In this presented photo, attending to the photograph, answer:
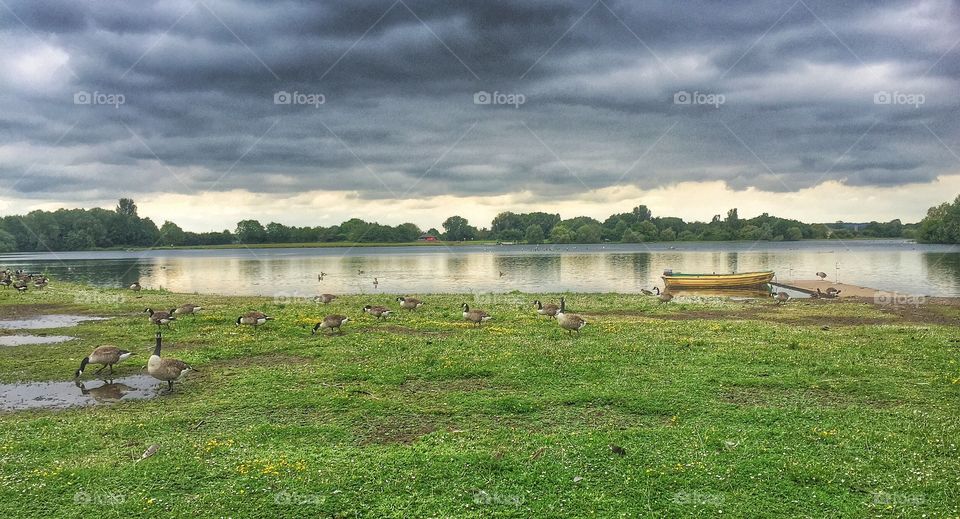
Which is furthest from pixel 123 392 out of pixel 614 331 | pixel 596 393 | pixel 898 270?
pixel 898 270

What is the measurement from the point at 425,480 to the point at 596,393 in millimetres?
6662

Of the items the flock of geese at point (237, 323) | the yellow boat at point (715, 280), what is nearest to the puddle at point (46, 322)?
the flock of geese at point (237, 323)

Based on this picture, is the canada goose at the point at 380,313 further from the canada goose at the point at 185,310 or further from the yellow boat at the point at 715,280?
the yellow boat at the point at 715,280

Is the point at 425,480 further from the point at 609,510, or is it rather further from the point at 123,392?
the point at 123,392

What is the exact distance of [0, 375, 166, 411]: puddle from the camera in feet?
51.4

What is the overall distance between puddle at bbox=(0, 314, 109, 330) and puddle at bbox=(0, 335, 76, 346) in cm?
302

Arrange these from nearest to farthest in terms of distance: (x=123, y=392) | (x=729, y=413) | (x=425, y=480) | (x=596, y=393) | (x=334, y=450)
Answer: (x=425, y=480) → (x=334, y=450) → (x=729, y=413) → (x=596, y=393) → (x=123, y=392)

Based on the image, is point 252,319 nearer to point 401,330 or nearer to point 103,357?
point 401,330

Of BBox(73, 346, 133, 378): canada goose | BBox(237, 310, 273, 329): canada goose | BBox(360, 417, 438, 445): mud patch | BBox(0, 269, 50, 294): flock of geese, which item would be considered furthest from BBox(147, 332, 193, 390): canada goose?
BBox(0, 269, 50, 294): flock of geese

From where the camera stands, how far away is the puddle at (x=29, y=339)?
24.9m

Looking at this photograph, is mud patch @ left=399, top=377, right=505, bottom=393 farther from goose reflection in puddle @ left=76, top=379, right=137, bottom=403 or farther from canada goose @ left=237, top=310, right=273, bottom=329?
canada goose @ left=237, top=310, right=273, bottom=329

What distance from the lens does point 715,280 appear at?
60.9 meters

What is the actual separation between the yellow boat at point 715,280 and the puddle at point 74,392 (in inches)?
2122

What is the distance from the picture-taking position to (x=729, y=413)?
13.6 metres
